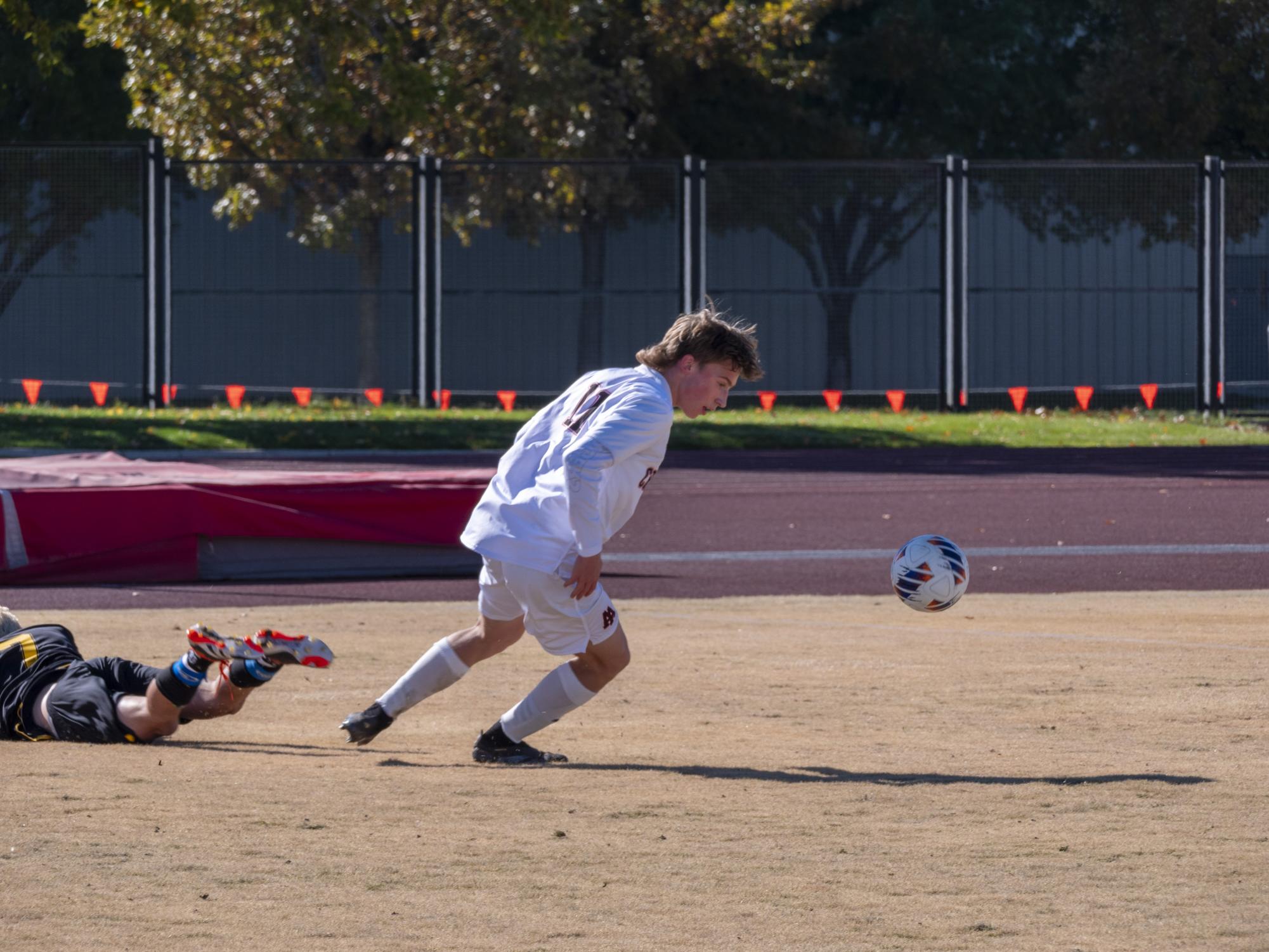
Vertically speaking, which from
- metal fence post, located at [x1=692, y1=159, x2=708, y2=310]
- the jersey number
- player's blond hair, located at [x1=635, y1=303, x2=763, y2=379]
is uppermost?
metal fence post, located at [x1=692, y1=159, x2=708, y2=310]

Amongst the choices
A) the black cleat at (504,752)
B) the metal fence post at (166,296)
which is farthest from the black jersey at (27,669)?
the metal fence post at (166,296)

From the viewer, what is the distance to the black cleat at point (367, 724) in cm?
665

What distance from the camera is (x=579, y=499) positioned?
593 cm

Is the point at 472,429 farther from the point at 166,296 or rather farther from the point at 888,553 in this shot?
the point at 888,553

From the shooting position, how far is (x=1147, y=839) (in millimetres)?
5113

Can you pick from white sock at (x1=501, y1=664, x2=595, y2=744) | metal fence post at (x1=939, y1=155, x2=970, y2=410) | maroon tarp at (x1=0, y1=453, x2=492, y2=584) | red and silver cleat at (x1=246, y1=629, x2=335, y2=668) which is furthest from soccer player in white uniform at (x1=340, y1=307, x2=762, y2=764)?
metal fence post at (x1=939, y1=155, x2=970, y2=410)

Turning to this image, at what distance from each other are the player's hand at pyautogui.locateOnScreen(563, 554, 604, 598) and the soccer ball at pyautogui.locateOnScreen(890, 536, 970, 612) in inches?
107

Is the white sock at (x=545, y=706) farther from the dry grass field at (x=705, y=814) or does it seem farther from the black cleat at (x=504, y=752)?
the dry grass field at (x=705, y=814)

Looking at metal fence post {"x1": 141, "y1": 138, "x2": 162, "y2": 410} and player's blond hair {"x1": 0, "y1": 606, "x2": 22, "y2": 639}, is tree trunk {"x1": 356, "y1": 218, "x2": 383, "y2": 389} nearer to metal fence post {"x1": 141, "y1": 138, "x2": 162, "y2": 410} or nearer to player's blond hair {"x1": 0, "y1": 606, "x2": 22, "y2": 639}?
metal fence post {"x1": 141, "y1": 138, "x2": 162, "y2": 410}

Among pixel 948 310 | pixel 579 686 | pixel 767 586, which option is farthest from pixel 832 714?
pixel 948 310

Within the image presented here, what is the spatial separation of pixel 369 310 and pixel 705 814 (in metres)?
23.1

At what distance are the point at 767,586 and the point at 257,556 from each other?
3.35 m

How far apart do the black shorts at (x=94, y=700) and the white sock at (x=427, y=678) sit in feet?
2.80

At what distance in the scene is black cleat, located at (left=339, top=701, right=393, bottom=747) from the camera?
21.8 ft
